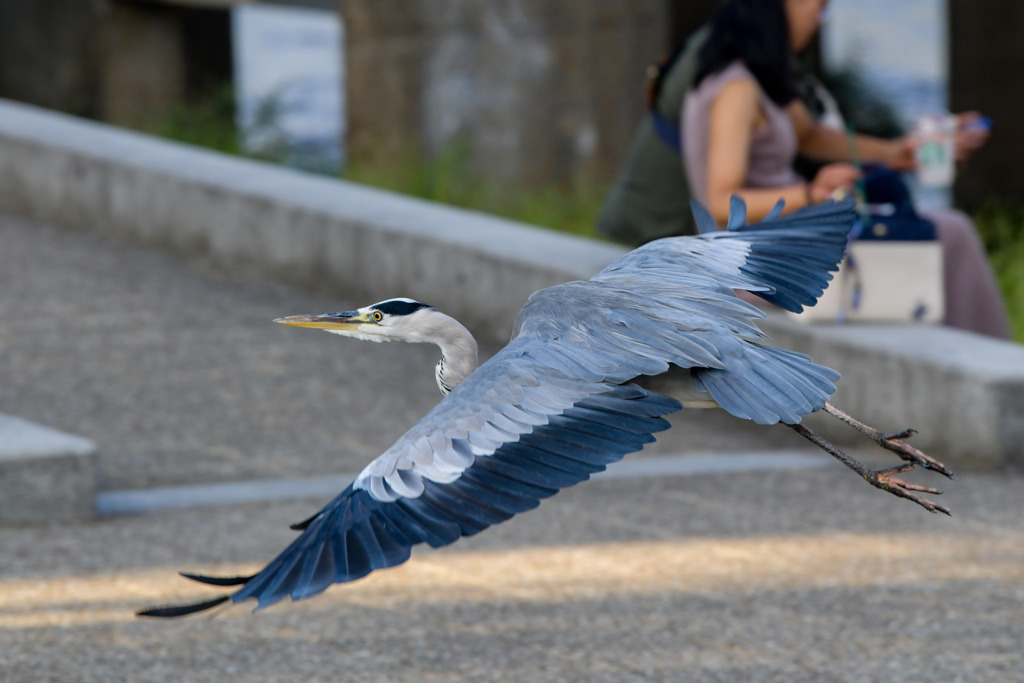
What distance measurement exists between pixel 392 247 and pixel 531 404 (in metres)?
4.91

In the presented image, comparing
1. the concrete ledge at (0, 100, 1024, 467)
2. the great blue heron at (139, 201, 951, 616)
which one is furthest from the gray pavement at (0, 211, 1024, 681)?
the great blue heron at (139, 201, 951, 616)

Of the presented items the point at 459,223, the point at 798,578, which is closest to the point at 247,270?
the point at 459,223

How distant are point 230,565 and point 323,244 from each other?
130 inches

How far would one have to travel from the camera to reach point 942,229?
579 centimetres

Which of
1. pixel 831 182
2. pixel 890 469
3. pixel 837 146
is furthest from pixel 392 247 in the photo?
pixel 890 469

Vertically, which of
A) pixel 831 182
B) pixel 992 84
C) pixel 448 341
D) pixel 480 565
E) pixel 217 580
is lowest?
pixel 480 565

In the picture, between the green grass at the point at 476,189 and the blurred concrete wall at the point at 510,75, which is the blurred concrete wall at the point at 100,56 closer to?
the blurred concrete wall at the point at 510,75

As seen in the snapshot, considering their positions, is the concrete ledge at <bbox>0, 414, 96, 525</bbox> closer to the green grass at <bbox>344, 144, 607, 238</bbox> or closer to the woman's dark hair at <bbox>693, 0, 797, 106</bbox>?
the woman's dark hair at <bbox>693, 0, 797, 106</bbox>

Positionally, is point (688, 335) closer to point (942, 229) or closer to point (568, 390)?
point (568, 390)

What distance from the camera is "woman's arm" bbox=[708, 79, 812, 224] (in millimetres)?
5145

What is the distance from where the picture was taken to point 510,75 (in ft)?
29.1

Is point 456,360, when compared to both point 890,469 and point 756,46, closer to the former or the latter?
point 890,469

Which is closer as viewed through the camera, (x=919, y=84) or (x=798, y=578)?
(x=798, y=578)

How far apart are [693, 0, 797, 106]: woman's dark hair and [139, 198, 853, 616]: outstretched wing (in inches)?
104
